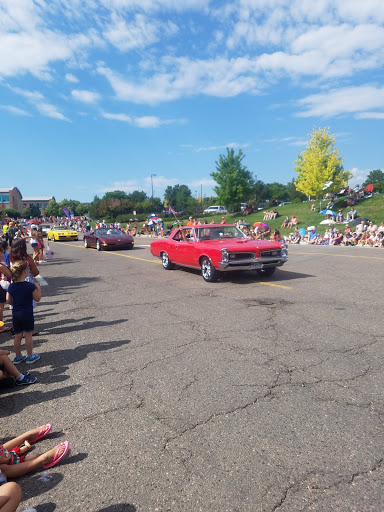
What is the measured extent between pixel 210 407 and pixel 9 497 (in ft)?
5.47

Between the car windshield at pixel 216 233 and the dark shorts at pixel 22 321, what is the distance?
6.06 meters

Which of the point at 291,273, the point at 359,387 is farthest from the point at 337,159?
the point at 359,387

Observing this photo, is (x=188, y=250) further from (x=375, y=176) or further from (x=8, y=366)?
(x=375, y=176)

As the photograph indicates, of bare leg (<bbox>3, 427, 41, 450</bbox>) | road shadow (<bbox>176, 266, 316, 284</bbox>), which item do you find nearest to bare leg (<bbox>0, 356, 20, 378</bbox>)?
bare leg (<bbox>3, 427, 41, 450</bbox>)

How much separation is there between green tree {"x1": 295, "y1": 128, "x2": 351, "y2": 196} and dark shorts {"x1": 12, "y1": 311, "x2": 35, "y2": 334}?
38258mm

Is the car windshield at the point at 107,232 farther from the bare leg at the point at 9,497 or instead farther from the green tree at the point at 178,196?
the green tree at the point at 178,196

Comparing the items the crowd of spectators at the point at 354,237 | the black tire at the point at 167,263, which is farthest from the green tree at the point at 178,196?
the black tire at the point at 167,263

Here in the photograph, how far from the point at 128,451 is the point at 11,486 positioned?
2.70 feet

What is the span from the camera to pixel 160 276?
10414 millimetres

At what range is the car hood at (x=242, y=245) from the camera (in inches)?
341

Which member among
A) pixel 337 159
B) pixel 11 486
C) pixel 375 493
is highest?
pixel 337 159

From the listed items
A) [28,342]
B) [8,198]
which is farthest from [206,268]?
[8,198]

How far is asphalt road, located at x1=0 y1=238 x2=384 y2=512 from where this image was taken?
224 centimetres

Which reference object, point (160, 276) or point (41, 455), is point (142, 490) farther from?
point (160, 276)
